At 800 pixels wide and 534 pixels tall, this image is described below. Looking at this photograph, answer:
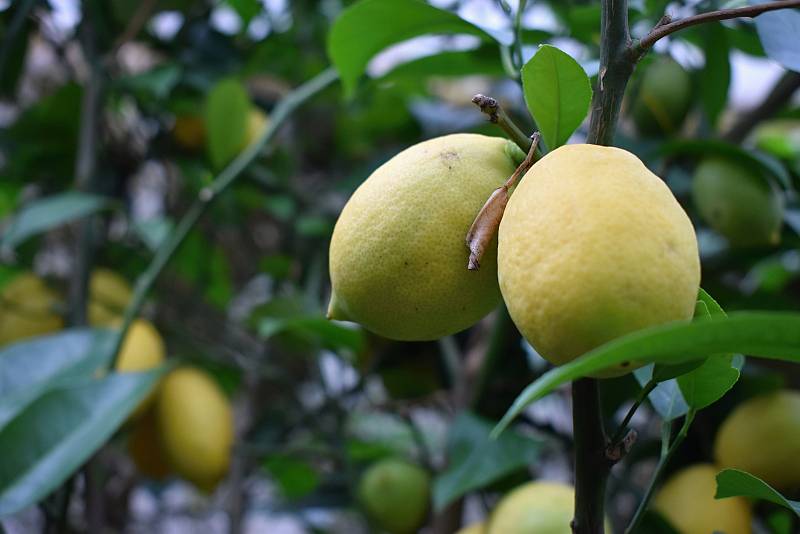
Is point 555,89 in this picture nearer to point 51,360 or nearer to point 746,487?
point 746,487

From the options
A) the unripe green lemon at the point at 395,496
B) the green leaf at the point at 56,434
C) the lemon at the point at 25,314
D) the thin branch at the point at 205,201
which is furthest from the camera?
the lemon at the point at 25,314

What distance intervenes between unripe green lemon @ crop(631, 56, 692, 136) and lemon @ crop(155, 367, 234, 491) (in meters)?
0.54

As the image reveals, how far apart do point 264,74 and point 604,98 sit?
1.01 meters

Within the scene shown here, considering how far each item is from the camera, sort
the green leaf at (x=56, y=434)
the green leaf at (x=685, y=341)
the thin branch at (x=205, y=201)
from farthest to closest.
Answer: the thin branch at (x=205, y=201) < the green leaf at (x=56, y=434) < the green leaf at (x=685, y=341)

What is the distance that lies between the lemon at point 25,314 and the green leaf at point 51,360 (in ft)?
0.48

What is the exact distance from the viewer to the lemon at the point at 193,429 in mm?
813

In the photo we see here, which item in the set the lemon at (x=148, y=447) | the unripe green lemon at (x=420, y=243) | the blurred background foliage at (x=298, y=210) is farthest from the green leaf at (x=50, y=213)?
the unripe green lemon at (x=420, y=243)

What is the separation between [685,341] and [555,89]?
151 mm

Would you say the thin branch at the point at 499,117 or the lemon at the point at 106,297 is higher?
the thin branch at the point at 499,117

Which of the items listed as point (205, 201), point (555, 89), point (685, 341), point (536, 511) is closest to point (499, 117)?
point (555, 89)

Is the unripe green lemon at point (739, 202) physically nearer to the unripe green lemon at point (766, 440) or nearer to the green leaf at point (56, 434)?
the unripe green lemon at point (766, 440)

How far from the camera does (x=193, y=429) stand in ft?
2.67

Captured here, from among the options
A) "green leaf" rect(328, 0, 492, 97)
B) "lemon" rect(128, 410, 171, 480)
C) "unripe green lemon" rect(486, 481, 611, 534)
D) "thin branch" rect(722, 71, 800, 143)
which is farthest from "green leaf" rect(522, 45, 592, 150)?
"lemon" rect(128, 410, 171, 480)

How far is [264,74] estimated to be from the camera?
49.3 inches
